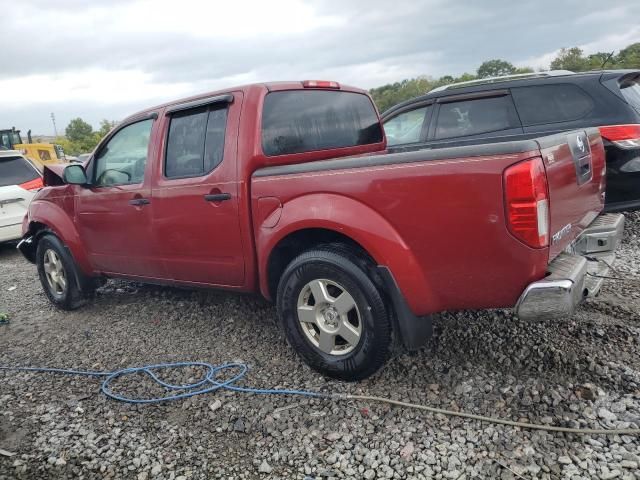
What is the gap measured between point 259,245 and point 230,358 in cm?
90

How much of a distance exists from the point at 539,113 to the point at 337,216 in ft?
11.7

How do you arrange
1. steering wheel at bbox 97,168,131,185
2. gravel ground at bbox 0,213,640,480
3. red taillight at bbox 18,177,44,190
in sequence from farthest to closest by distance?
red taillight at bbox 18,177,44,190 < steering wheel at bbox 97,168,131,185 < gravel ground at bbox 0,213,640,480

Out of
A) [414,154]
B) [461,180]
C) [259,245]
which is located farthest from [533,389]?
[259,245]

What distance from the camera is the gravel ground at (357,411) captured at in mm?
2402

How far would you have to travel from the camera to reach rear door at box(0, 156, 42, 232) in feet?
26.1

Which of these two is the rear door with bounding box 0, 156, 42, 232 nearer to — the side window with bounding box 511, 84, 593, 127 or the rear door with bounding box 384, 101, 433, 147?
the rear door with bounding box 384, 101, 433, 147

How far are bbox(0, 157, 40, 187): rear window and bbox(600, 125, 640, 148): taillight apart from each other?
819 cm

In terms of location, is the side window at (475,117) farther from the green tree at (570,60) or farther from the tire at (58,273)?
the green tree at (570,60)

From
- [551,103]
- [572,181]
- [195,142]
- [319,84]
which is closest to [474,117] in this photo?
[551,103]

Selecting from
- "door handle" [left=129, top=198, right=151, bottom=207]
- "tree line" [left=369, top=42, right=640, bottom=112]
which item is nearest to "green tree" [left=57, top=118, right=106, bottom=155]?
"tree line" [left=369, top=42, right=640, bottom=112]

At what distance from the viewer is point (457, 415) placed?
267 cm

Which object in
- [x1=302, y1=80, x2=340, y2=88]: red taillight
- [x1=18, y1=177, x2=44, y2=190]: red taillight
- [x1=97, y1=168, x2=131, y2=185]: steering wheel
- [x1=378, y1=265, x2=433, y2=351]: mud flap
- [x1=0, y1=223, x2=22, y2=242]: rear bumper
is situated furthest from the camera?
[x1=18, y1=177, x2=44, y2=190]: red taillight

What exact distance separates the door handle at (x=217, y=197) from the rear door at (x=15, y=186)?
5956mm

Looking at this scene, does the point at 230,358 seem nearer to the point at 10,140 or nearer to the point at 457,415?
the point at 457,415
